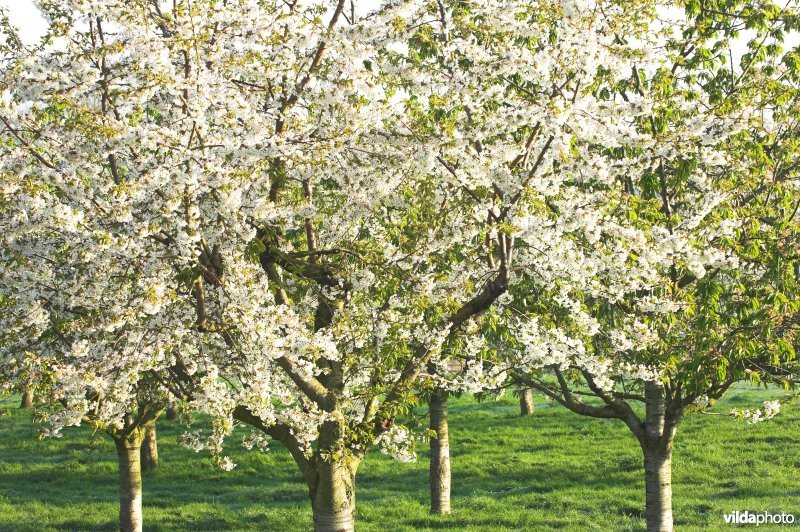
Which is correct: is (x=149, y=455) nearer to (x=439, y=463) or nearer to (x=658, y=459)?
(x=439, y=463)

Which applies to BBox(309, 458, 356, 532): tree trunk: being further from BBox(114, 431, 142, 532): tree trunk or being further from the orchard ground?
BBox(114, 431, 142, 532): tree trunk

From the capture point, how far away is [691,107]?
13.1m

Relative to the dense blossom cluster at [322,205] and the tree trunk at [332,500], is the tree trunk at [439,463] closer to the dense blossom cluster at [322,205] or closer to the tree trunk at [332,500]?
the dense blossom cluster at [322,205]

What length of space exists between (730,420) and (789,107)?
68.8ft

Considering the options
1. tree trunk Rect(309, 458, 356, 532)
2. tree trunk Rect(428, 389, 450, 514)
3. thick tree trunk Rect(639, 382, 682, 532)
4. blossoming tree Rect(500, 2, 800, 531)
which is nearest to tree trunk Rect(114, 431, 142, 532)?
tree trunk Rect(428, 389, 450, 514)

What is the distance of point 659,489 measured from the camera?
14.9 meters

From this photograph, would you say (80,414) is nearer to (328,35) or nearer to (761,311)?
(328,35)

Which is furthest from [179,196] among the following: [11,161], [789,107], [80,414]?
[789,107]

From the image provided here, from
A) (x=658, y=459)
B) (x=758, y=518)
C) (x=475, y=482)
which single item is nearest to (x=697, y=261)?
(x=658, y=459)

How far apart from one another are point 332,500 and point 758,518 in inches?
468

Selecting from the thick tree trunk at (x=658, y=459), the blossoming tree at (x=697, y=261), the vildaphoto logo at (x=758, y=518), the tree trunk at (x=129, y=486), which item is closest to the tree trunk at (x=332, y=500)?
the blossoming tree at (x=697, y=261)

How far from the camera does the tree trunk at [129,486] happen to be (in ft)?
56.6

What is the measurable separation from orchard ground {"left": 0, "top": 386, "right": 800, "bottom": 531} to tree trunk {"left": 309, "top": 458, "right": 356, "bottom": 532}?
19.2ft

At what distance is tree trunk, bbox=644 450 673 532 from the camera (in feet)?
49.1
